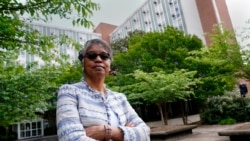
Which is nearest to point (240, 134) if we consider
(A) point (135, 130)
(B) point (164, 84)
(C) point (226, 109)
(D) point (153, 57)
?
(A) point (135, 130)

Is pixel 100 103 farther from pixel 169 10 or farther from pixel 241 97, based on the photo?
pixel 169 10

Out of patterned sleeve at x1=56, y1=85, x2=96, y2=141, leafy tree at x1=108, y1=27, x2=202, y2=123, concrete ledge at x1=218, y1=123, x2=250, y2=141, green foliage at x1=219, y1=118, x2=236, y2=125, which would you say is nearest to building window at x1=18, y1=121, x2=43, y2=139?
leafy tree at x1=108, y1=27, x2=202, y2=123

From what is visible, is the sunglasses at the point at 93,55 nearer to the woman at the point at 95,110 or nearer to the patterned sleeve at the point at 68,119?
the woman at the point at 95,110

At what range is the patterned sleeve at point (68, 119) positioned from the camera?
4.74 ft

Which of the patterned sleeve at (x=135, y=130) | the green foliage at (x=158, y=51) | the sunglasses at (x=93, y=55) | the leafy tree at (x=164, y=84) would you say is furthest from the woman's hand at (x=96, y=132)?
the green foliage at (x=158, y=51)

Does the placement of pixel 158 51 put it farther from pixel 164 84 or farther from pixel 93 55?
pixel 93 55

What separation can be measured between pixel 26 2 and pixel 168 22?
125 feet

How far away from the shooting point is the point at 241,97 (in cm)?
1705

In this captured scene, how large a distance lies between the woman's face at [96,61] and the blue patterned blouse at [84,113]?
0.10 m

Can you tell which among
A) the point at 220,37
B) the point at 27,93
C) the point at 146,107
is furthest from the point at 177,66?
the point at 27,93

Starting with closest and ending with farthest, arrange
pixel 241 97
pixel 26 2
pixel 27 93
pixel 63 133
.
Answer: pixel 63 133
pixel 26 2
pixel 27 93
pixel 241 97

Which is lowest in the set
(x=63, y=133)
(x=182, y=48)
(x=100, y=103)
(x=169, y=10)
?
(x=63, y=133)

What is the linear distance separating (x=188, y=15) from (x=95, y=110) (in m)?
37.6

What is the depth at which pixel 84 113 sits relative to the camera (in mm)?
1557
